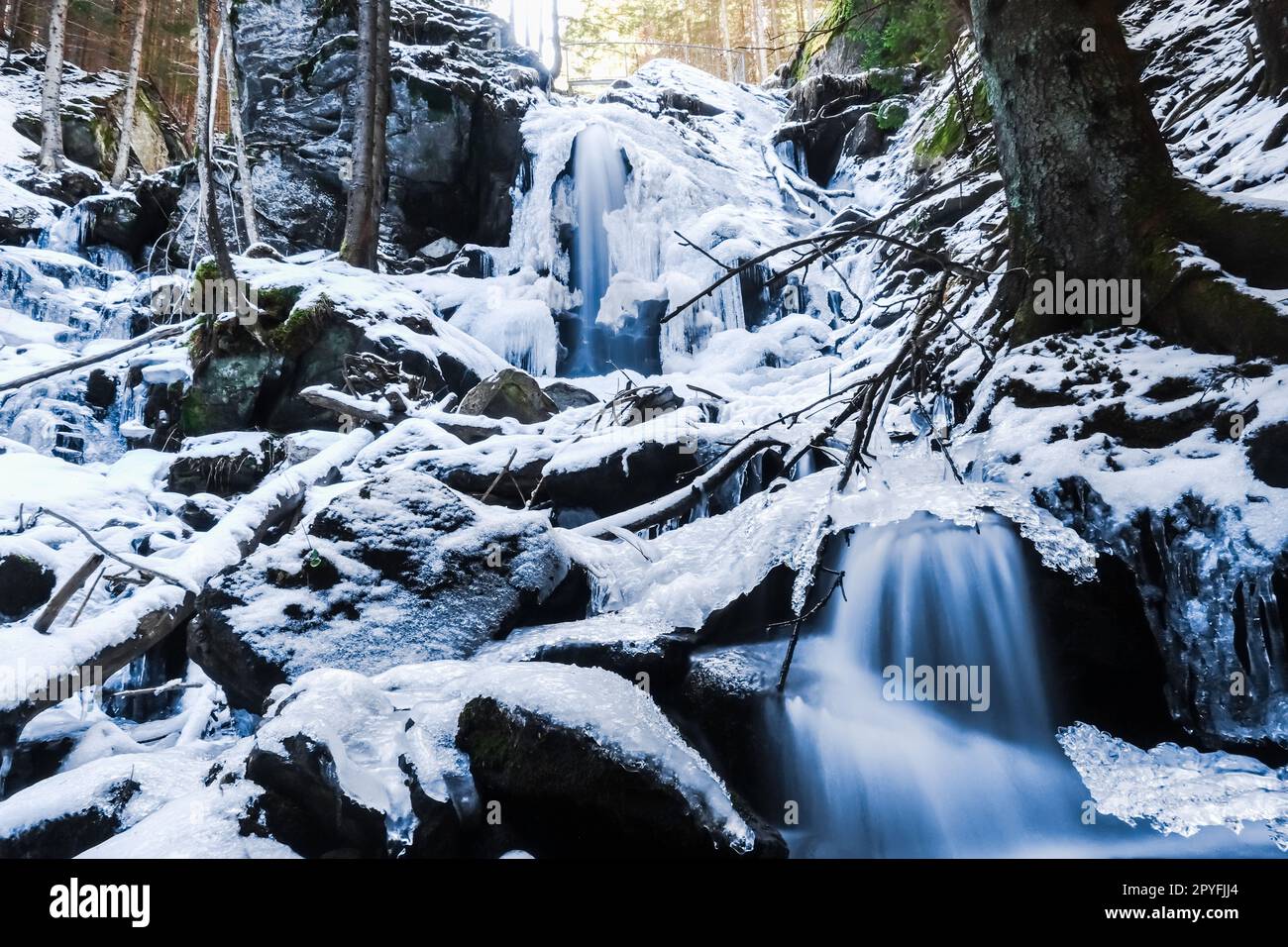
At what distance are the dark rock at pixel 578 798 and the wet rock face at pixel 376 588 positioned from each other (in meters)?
1.32

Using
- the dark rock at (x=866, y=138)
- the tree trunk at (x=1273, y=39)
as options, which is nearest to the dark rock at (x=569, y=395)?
the tree trunk at (x=1273, y=39)

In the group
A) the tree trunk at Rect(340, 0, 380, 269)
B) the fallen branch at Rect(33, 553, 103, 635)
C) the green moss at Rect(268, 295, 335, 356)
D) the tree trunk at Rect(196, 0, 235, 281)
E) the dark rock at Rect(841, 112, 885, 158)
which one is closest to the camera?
the fallen branch at Rect(33, 553, 103, 635)

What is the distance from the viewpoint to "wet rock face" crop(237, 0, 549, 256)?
48.1 feet

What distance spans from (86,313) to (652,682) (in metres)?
13.9

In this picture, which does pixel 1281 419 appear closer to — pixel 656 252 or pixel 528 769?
pixel 528 769

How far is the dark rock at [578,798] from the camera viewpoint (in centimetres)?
239

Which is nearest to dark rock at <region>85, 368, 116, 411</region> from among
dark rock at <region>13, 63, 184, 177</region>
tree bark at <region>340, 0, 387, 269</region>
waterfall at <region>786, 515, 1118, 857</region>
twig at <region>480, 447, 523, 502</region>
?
tree bark at <region>340, 0, 387, 269</region>

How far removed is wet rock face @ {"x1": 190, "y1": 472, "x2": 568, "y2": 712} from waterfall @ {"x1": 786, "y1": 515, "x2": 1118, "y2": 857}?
6.01 ft

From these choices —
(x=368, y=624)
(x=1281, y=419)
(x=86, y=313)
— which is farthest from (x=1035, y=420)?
(x=86, y=313)

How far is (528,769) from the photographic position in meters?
2.58

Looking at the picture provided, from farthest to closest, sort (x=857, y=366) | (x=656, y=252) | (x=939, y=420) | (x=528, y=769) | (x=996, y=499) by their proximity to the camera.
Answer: (x=656, y=252), (x=857, y=366), (x=939, y=420), (x=996, y=499), (x=528, y=769)

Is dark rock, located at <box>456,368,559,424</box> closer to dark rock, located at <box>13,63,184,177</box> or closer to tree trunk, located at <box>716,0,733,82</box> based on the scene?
dark rock, located at <box>13,63,184,177</box>

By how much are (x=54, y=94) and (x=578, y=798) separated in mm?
22153

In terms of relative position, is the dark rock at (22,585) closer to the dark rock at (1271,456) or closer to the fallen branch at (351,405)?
the fallen branch at (351,405)
